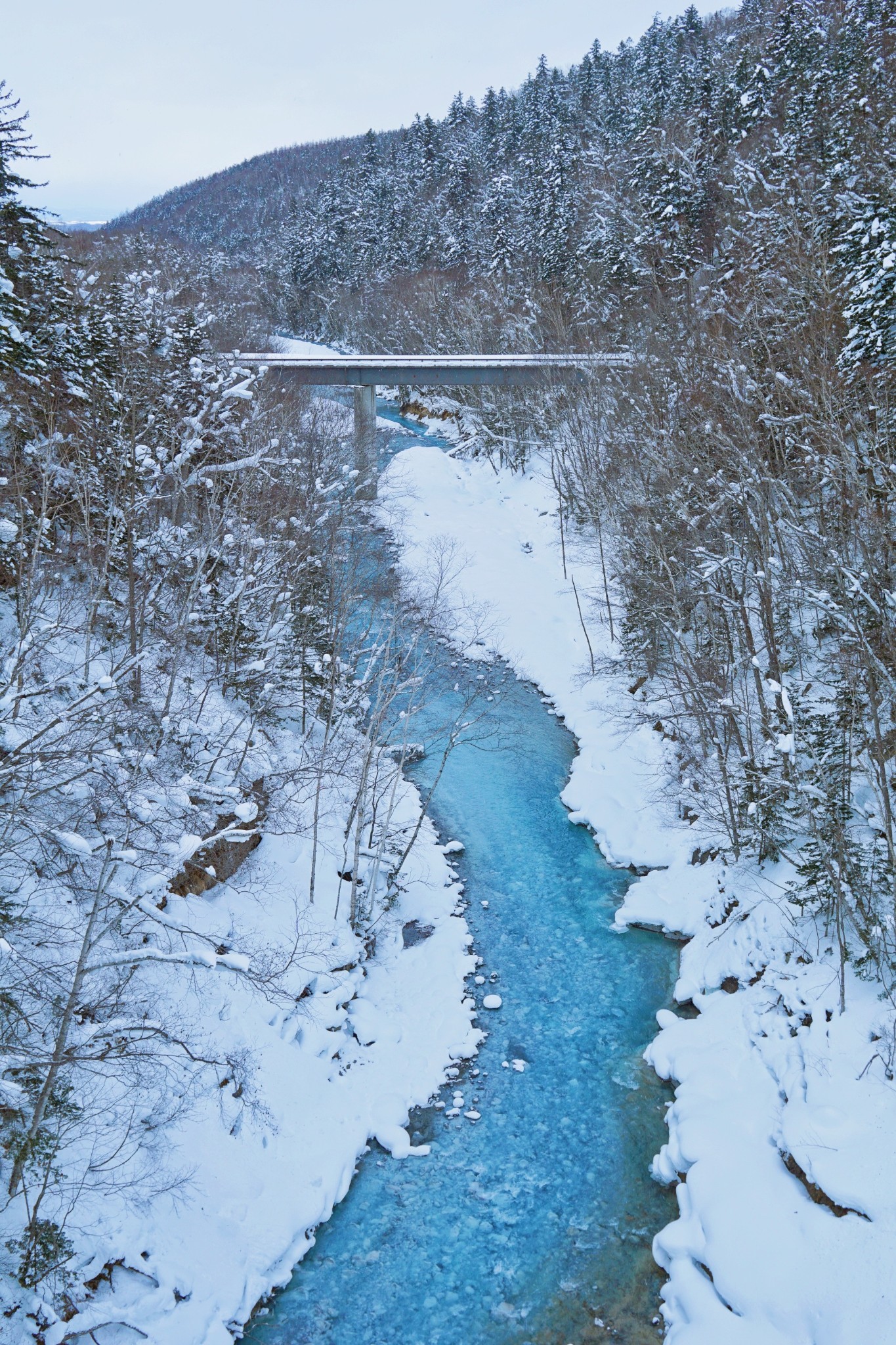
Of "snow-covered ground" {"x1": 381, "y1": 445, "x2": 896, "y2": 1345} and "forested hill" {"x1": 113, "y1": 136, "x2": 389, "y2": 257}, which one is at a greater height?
"forested hill" {"x1": 113, "y1": 136, "x2": 389, "y2": 257}

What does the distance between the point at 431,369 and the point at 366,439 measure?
15.2 ft

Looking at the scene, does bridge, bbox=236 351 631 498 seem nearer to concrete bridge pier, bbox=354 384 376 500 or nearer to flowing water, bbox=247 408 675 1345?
concrete bridge pier, bbox=354 384 376 500

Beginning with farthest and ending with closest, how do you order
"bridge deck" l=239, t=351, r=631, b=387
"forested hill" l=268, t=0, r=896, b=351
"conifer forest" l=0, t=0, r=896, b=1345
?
1. "bridge deck" l=239, t=351, r=631, b=387
2. "forested hill" l=268, t=0, r=896, b=351
3. "conifer forest" l=0, t=0, r=896, b=1345

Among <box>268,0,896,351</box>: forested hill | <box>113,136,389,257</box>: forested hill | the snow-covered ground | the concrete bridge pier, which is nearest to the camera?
the snow-covered ground

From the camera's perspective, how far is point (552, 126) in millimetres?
55844

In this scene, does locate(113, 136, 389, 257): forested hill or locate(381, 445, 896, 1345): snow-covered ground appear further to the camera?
locate(113, 136, 389, 257): forested hill

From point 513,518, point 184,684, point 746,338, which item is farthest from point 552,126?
point 184,684

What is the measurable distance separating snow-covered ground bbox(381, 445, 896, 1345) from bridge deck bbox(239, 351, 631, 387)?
18.1 m

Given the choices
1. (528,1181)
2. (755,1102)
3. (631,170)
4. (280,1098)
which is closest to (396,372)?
(631,170)

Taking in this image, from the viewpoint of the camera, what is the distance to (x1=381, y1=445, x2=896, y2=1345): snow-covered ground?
8.91m

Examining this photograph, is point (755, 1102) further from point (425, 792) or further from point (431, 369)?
point (431, 369)

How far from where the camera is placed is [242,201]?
119562 mm

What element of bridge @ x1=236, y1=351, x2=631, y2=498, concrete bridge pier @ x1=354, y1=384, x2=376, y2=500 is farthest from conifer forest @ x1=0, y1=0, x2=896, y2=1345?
concrete bridge pier @ x1=354, y1=384, x2=376, y2=500

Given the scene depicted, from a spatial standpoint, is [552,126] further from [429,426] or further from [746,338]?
[746,338]
